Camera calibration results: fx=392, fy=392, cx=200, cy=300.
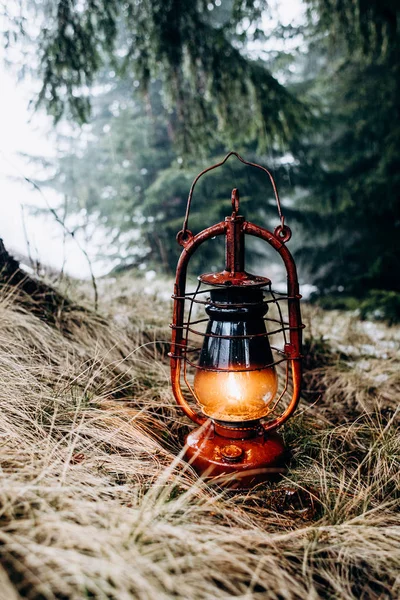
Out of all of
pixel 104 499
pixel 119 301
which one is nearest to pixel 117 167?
pixel 119 301

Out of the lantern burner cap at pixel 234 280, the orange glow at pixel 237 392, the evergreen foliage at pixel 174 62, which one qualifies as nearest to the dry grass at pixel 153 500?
the orange glow at pixel 237 392

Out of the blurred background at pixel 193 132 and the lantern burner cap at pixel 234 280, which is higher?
the blurred background at pixel 193 132

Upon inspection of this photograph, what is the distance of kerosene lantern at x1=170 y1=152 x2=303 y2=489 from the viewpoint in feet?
4.25

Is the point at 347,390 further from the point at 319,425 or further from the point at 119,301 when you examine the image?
the point at 119,301

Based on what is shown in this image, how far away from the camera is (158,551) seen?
82 cm

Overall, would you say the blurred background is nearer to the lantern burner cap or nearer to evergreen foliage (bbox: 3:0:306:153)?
evergreen foliage (bbox: 3:0:306:153)

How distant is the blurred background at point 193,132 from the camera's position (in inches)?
116

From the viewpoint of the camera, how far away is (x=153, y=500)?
1010mm

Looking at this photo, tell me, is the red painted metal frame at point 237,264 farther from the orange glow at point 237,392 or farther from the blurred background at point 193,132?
the blurred background at point 193,132

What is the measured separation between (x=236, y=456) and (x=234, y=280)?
58 centimetres

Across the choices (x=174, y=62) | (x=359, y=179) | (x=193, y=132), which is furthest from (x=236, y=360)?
(x=359, y=179)

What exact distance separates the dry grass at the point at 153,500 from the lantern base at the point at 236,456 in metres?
0.05

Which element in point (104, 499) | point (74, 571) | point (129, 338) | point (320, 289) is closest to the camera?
point (74, 571)

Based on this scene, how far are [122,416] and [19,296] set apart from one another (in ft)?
3.40
